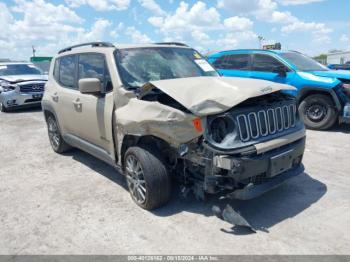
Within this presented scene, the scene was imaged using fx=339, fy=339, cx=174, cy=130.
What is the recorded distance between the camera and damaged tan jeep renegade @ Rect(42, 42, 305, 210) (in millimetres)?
3336

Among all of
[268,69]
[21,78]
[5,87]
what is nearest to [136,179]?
[268,69]

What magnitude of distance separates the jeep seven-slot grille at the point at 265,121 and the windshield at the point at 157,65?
56.0 inches

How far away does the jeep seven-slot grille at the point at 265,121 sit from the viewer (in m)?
3.39

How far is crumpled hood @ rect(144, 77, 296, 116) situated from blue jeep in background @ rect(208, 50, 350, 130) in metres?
3.42

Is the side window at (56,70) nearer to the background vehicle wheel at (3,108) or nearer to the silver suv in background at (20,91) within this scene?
the silver suv in background at (20,91)

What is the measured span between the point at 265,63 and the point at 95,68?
5.05 m

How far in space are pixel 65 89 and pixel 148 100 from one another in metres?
2.25

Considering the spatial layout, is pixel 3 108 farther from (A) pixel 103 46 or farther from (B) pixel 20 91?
(A) pixel 103 46

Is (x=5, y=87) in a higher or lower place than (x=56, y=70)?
lower

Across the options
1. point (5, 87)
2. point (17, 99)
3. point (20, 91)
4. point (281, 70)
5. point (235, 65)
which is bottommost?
point (17, 99)

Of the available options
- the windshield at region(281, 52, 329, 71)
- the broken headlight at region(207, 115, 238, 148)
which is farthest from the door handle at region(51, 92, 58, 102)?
the windshield at region(281, 52, 329, 71)

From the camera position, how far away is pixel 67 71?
5.60m

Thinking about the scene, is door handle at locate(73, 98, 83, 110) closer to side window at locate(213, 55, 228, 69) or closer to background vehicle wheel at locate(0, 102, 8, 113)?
side window at locate(213, 55, 228, 69)

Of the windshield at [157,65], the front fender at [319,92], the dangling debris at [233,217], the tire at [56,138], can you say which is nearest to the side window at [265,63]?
the front fender at [319,92]
